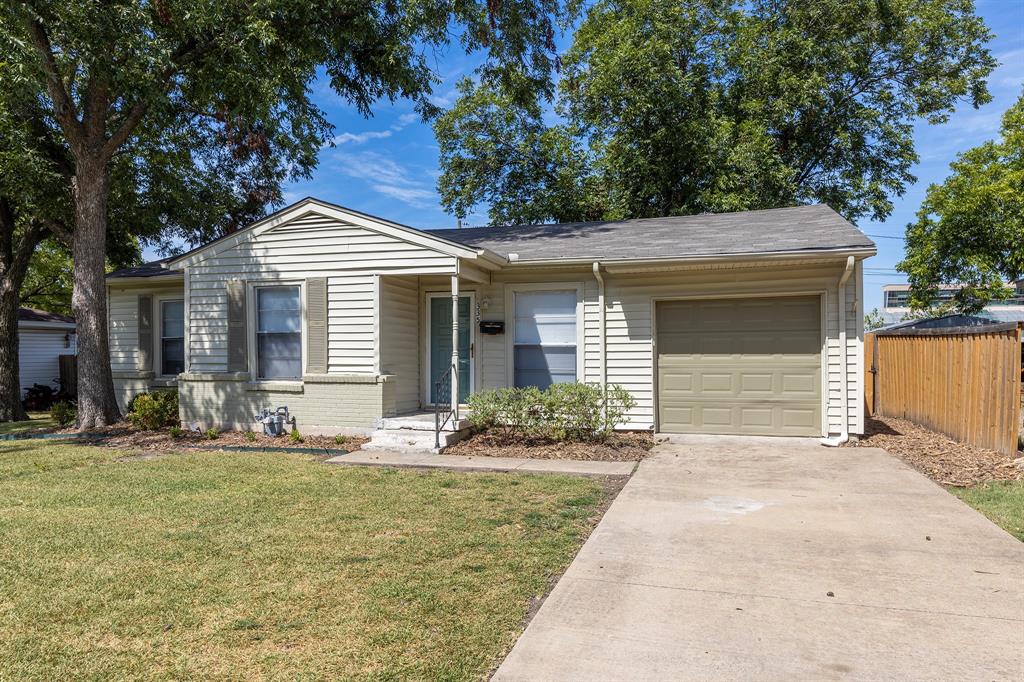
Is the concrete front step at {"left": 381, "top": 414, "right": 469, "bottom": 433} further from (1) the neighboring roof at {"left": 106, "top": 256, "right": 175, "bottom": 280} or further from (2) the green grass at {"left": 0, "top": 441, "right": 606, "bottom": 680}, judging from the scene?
(1) the neighboring roof at {"left": 106, "top": 256, "right": 175, "bottom": 280}

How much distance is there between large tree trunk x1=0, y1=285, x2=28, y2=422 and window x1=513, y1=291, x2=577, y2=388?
11464 millimetres

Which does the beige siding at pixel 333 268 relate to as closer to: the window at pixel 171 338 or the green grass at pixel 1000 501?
the window at pixel 171 338

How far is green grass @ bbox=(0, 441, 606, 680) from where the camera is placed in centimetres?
293

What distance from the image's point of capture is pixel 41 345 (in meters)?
19.5

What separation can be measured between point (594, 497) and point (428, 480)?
1842 mm

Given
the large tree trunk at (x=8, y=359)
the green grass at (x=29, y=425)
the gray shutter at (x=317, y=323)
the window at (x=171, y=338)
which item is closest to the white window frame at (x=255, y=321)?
the gray shutter at (x=317, y=323)

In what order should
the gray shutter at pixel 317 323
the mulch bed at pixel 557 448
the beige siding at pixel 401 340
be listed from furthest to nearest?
the gray shutter at pixel 317 323 → the beige siding at pixel 401 340 → the mulch bed at pixel 557 448

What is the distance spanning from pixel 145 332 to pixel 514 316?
7964 millimetres

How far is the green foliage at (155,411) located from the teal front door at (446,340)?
4562 millimetres

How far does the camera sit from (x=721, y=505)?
564 centimetres

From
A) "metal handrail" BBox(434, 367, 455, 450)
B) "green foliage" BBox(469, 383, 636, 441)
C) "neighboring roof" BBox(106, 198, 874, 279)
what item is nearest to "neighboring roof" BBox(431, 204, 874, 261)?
"neighboring roof" BBox(106, 198, 874, 279)

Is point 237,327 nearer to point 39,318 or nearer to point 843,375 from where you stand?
point 843,375

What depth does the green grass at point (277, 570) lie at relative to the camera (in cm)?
293

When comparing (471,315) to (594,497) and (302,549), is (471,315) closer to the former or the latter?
(594,497)
